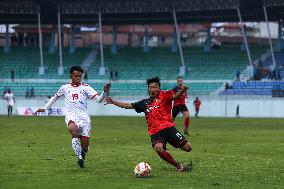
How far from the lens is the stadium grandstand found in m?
72.7

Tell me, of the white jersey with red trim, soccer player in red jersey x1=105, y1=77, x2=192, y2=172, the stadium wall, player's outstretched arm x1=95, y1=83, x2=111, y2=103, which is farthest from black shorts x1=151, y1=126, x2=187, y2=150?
the stadium wall

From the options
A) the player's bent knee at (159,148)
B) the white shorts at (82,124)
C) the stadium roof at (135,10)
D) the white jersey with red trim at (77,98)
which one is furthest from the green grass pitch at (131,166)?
the stadium roof at (135,10)

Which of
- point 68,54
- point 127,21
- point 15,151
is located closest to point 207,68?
point 127,21

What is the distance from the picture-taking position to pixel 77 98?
17.8 m

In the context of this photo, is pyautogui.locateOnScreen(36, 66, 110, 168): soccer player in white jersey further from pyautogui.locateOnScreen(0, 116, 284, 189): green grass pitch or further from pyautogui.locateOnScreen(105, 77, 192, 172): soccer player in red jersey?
pyautogui.locateOnScreen(105, 77, 192, 172): soccer player in red jersey

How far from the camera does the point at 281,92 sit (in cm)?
6600

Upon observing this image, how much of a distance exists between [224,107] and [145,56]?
2003cm

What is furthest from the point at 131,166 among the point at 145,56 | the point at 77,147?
the point at 145,56

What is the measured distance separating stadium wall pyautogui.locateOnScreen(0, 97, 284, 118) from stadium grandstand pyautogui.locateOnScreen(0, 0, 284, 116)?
806 millimetres

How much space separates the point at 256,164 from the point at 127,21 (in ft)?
221

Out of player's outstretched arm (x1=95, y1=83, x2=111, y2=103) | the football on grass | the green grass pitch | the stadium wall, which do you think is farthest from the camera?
the stadium wall

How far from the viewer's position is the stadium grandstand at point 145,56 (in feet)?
238

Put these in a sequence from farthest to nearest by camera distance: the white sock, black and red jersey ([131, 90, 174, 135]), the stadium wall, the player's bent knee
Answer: the stadium wall → the white sock → black and red jersey ([131, 90, 174, 135]) → the player's bent knee

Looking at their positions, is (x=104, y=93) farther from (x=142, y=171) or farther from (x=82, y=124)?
(x=142, y=171)
